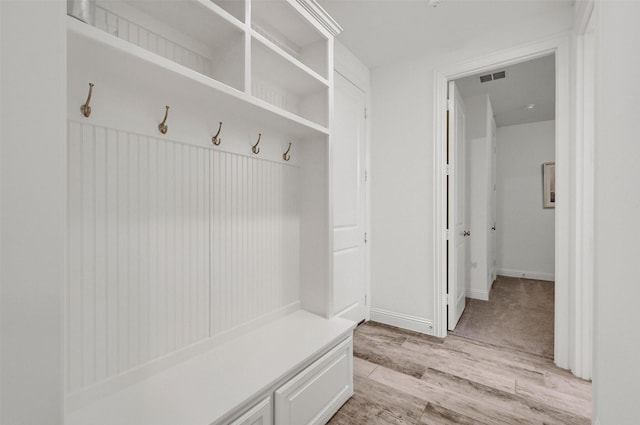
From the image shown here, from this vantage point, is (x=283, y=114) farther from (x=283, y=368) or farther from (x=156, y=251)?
(x=283, y=368)

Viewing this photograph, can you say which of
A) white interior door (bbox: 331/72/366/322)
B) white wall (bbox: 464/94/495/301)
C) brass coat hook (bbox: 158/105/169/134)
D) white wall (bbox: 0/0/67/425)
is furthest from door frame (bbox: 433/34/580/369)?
white wall (bbox: 0/0/67/425)

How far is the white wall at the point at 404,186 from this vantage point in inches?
107

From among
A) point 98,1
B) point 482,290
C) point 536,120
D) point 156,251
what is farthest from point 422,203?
point 536,120

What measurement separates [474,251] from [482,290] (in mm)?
515

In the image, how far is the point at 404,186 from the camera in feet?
9.39

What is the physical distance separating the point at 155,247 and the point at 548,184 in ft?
19.1

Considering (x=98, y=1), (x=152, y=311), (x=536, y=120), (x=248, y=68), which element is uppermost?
(x=536, y=120)

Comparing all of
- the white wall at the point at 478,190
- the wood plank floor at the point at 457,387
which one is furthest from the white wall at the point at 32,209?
the white wall at the point at 478,190

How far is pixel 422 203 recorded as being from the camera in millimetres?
2764

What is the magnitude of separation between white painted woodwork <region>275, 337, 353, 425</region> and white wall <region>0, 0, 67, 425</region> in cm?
85

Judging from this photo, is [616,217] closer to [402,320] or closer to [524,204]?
[402,320]

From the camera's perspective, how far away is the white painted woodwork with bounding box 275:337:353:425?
130 cm

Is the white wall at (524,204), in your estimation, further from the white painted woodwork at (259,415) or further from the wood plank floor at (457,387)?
the white painted woodwork at (259,415)

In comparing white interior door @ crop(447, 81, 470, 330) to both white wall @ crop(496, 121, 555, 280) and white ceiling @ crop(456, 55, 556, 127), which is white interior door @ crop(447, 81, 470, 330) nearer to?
white ceiling @ crop(456, 55, 556, 127)
